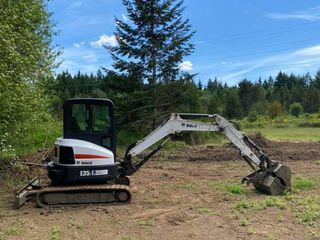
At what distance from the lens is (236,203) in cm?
1057

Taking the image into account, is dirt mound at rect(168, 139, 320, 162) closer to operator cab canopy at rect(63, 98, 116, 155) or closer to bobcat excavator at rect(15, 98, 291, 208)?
bobcat excavator at rect(15, 98, 291, 208)

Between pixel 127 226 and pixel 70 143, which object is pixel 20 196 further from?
pixel 127 226

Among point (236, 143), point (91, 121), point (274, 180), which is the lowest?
point (274, 180)

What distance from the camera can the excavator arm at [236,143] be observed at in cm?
1177

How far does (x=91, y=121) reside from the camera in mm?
11086

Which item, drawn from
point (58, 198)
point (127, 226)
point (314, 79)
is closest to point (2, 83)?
point (58, 198)

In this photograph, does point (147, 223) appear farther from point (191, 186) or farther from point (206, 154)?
point (206, 154)

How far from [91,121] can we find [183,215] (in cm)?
309

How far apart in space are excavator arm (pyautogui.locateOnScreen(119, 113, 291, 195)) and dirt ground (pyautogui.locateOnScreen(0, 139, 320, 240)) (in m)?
0.34

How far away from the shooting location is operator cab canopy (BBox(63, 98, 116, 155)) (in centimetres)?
1103

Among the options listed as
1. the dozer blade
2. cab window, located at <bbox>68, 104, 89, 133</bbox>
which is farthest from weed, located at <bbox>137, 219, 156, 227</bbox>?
the dozer blade

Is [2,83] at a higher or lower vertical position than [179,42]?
lower

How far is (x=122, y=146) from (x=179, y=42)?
678 cm

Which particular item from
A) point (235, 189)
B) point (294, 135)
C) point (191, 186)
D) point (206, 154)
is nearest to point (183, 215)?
point (235, 189)
